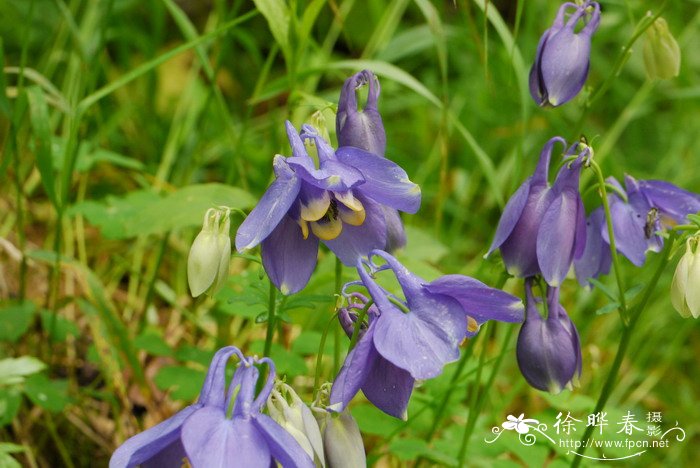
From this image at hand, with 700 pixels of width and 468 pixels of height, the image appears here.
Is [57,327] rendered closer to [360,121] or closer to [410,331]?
[360,121]

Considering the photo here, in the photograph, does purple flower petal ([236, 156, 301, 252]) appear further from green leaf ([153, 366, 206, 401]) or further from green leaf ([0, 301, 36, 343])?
green leaf ([0, 301, 36, 343])

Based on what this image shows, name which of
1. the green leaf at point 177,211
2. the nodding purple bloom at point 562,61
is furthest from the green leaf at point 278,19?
the nodding purple bloom at point 562,61

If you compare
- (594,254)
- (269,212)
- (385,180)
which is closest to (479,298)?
(385,180)

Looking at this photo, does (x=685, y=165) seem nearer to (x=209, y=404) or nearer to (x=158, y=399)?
(x=158, y=399)

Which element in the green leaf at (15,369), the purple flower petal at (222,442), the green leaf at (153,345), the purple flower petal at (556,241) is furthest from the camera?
the green leaf at (153,345)

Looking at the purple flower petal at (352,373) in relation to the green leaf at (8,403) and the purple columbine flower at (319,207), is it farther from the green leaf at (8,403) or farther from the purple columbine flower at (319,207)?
the green leaf at (8,403)

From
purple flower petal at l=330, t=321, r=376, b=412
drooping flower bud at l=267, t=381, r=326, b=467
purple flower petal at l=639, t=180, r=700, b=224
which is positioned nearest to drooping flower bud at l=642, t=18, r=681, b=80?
purple flower petal at l=639, t=180, r=700, b=224
